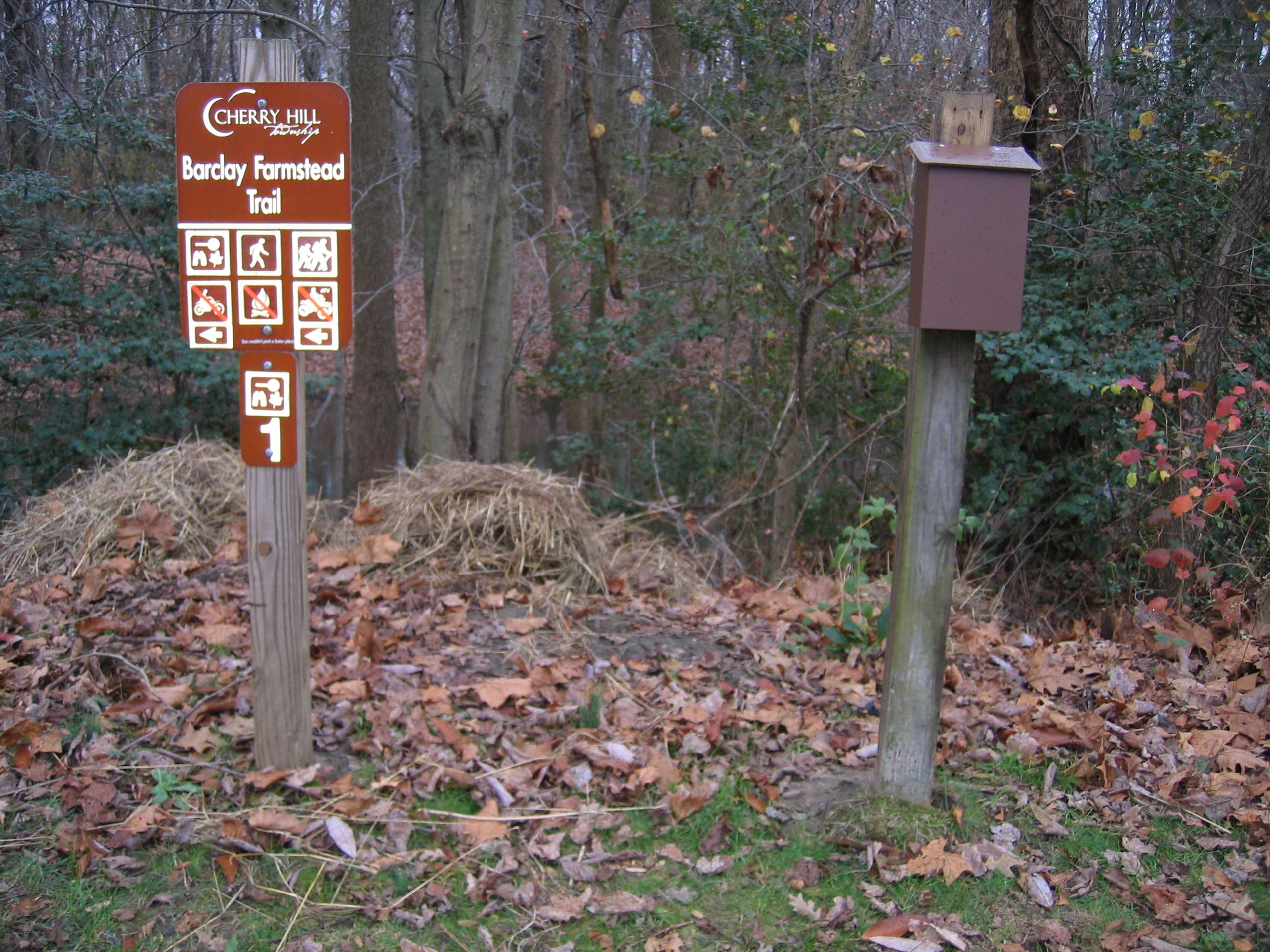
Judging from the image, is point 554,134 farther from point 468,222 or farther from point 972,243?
point 972,243

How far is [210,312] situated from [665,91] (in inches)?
470

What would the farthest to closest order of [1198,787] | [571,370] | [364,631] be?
1. [571,370]
2. [364,631]
3. [1198,787]

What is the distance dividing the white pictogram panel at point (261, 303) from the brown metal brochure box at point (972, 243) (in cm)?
220

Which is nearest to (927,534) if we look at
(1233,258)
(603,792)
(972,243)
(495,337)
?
(972,243)

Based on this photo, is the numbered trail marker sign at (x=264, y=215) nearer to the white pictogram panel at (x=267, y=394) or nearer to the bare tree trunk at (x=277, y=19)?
the white pictogram panel at (x=267, y=394)

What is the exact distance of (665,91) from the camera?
47.2 ft

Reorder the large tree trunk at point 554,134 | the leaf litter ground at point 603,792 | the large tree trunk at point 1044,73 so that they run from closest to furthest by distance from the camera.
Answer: the leaf litter ground at point 603,792, the large tree trunk at point 1044,73, the large tree trunk at point 554,134

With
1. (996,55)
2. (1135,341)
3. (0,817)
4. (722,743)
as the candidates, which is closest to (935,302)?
(722,743)

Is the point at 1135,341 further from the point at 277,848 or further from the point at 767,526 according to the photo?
the point at 277,848

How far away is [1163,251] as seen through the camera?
769cm

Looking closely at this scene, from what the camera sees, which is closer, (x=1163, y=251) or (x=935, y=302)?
(x=935, y=302)

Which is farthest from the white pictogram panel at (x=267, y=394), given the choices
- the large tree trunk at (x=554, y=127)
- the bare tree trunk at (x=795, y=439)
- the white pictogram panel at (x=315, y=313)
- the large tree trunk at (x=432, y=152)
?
the large tree trunk at (x=554, y=127)

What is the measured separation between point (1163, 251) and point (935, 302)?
535cm

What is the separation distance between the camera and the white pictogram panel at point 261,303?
363cm
